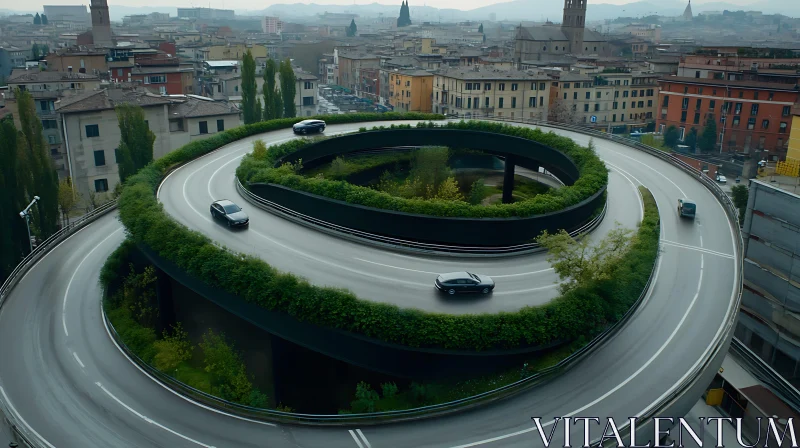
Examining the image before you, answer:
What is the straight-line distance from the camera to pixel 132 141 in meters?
51.1

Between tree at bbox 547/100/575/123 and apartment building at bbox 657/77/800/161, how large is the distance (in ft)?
45.7

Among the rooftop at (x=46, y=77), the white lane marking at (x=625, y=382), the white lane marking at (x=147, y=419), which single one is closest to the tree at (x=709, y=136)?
the white lane marking at (x=625, y=382)

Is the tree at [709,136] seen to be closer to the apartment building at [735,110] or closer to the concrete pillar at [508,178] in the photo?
the apartment building at [735,110]

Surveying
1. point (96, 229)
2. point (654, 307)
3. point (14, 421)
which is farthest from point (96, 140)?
point (654, 307)

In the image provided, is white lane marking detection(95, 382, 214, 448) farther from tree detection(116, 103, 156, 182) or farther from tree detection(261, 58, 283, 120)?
tree detection(261, 58, 283, 120)

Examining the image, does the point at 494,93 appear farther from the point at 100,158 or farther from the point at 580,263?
the point at 580,263

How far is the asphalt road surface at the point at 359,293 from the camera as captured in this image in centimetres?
2112

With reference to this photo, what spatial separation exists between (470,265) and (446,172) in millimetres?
16763

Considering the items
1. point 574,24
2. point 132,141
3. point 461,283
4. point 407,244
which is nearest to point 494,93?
point 132,141

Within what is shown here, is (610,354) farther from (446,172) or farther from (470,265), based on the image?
(446,172)

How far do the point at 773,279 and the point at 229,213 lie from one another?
33264 mm

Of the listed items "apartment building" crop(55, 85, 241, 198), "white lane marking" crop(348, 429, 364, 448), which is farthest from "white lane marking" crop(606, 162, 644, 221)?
"apartment building" crop(55, 85, 241, 198)

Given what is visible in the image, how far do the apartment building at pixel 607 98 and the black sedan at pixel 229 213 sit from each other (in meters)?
70.8

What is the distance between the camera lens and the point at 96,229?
4275 cm
